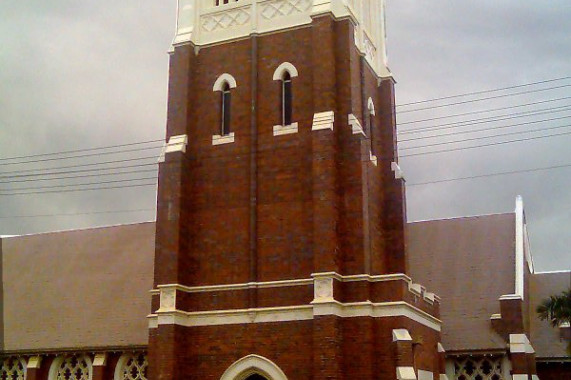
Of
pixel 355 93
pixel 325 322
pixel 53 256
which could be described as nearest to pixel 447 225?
pixel 355 93

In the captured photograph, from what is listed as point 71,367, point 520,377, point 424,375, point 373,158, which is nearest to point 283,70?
point 373,158

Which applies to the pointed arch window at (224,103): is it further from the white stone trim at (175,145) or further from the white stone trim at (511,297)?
the white stone trim at (511,297)

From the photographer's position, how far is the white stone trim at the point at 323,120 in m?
26.7

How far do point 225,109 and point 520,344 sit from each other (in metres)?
15.1

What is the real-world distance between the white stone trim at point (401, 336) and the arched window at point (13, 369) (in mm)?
18744

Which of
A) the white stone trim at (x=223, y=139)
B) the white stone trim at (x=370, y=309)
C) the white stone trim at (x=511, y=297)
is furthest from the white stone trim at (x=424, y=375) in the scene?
the white stone trim at (x=223, y=139)

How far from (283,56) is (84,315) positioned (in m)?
15.9

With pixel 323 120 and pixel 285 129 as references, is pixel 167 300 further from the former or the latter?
pixel 323 120

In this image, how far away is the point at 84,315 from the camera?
119 feet

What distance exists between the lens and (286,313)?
26094 mm

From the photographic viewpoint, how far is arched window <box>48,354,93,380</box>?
3462 centimetres

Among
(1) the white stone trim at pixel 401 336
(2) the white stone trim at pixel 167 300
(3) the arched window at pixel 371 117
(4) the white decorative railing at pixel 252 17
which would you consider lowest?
(1) the white stone trim at pixel 401 336

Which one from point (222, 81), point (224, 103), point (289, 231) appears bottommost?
point (289, 231)

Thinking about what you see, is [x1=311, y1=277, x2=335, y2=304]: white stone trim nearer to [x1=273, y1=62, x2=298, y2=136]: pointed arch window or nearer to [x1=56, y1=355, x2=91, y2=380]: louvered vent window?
[x1=273, y1=62, x2=298, y2=136]: pointed arch window
